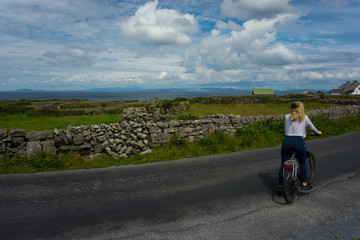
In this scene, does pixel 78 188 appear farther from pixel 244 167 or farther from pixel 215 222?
pixel 244 167

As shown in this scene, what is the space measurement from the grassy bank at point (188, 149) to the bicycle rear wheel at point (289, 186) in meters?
5.04

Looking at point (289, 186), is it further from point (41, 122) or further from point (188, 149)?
point (41, 122)

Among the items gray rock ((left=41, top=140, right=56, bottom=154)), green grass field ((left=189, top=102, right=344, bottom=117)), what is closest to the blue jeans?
gray rock ((left=41, top=140, right=56, bottom=154))

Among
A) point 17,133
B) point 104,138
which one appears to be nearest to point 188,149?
point 104,138

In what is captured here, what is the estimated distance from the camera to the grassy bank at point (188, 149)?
841 cm

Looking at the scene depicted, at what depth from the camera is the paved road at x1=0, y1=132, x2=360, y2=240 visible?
4332 millimetres

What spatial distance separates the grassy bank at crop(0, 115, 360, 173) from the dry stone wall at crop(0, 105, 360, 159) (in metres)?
0.40

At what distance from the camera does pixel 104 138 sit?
10.1m

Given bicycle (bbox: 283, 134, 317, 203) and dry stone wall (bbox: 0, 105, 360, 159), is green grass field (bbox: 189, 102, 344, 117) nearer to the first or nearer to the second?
dry stone wall (bbox: 0, 105, 360, 159)

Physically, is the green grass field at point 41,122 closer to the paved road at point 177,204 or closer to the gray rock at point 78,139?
the gray rock at point 78,139

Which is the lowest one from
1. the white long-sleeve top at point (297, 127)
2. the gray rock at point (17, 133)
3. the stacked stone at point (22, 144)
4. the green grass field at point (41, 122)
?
the green grass field at point (41, 122)

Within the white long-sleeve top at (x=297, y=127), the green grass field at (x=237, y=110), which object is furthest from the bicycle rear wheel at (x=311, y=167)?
the green grass field at (x=237, y=110)

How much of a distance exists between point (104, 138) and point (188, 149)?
368 cm

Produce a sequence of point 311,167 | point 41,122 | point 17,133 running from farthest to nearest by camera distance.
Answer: point 41,122, point 17,133, point 311,167
